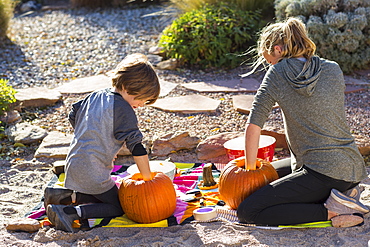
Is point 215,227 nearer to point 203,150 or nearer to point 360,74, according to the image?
point 203,150

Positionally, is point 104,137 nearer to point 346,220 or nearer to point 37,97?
point 346,220

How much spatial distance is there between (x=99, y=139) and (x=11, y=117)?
2551 mm

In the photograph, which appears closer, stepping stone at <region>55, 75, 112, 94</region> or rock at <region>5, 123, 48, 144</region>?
rock at <region>5, 123, 48, 144</region>

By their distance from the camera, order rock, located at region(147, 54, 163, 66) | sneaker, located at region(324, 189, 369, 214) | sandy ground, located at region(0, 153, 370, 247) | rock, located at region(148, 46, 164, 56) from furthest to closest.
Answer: rock, located at region(148, 46, 164, 56) → rock, located at region(147, 54, 163, 66) → sneaker, located at region(324, 189, 369, 214) → sandy ground, located at region(0, 153, 370, 247)

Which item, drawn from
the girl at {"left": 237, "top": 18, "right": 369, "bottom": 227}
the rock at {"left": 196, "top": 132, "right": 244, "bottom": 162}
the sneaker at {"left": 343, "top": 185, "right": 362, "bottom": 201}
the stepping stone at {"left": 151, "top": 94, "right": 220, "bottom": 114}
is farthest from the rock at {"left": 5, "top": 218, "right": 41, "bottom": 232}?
the stepping stone at {"left": 151, "top": 94, "right": 220, "bottom": 114}

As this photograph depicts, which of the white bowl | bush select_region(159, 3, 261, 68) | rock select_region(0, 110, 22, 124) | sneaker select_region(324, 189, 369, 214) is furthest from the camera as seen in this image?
bush select_region(159, 3, 261, 68)

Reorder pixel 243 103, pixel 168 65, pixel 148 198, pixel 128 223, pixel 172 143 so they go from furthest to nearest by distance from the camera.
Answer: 1. pixel 168 65
2. pixel 243 103
3. pixel 172 143
4. pixel 128 223
5. pixel 148 198

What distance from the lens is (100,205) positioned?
3051mm

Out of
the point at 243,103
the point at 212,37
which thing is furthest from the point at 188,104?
the point at 212,37

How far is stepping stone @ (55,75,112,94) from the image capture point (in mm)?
6055

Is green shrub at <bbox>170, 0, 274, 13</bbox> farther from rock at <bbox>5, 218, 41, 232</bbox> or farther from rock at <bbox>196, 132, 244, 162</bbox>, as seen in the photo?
rock at <bbox>5, 218, 41, 232</bbox>

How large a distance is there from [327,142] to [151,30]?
6.86 m

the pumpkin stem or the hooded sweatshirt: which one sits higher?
the hooded sweatshirt

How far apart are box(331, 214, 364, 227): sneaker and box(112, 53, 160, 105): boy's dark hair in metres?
1.39
